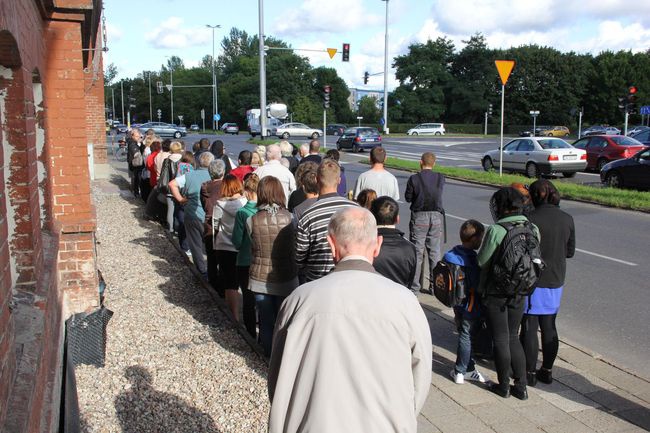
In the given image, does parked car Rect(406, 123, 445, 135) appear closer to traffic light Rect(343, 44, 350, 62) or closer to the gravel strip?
traffic light Rect(343, 44, 350, 62)

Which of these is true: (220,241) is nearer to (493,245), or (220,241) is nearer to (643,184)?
(493,245)

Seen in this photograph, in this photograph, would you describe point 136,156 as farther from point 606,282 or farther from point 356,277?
point 356,277

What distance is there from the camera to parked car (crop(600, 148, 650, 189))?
18.7m

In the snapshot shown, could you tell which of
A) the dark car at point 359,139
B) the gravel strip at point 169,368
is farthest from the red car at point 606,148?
the gravel strip at point 169,368

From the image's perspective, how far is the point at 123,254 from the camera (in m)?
10.2

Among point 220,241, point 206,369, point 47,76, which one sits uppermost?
point 47,76

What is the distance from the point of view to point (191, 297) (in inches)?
313

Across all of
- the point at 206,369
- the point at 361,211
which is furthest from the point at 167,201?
the point at 361,211

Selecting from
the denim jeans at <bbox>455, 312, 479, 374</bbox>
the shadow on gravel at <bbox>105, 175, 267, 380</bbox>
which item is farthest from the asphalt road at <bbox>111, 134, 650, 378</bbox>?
the shadow on gravel at <bbox>105, 175, 267, 380</bbox>

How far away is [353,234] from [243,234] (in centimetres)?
357

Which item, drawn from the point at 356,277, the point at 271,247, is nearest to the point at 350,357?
the point at 356,277

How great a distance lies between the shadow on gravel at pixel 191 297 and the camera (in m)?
6.02

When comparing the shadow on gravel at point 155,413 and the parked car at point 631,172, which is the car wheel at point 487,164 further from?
the shadow on gravel at point 155,413

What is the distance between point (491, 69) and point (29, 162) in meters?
92.2
